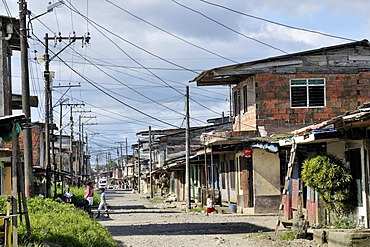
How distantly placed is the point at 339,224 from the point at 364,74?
50.8 ft

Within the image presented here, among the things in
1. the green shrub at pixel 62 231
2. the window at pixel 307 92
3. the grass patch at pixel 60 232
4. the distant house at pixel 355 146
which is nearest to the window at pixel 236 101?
the window at pixel 307 92

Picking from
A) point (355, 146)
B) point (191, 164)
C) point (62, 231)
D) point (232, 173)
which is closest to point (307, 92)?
point (232, 173)

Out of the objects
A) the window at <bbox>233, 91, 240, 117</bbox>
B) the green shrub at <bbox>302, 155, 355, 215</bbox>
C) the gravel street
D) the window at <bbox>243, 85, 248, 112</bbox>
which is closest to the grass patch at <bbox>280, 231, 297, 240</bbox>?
the gravel street

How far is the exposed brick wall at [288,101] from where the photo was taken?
31.9 metres

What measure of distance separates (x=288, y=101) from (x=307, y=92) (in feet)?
3.29

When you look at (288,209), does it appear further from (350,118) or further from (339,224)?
(350,118)

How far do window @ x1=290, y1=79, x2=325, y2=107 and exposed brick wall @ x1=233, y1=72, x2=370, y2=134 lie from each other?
0.19 metres

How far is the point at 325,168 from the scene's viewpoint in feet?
60.6

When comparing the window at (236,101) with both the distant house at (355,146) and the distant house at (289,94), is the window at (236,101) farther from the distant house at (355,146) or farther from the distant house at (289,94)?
the distant house at (355,146)

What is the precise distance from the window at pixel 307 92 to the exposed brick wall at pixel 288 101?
0.19 metres

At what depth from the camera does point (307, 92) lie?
3228cm

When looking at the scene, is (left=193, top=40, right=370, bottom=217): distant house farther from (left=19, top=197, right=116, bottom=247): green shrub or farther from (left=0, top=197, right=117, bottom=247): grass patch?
(left=0, top=197, right=117, bottom=247): grass patch

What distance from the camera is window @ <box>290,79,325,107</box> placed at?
32125mm

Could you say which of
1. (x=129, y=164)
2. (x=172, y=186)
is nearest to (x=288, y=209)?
(x=172, y=186)
